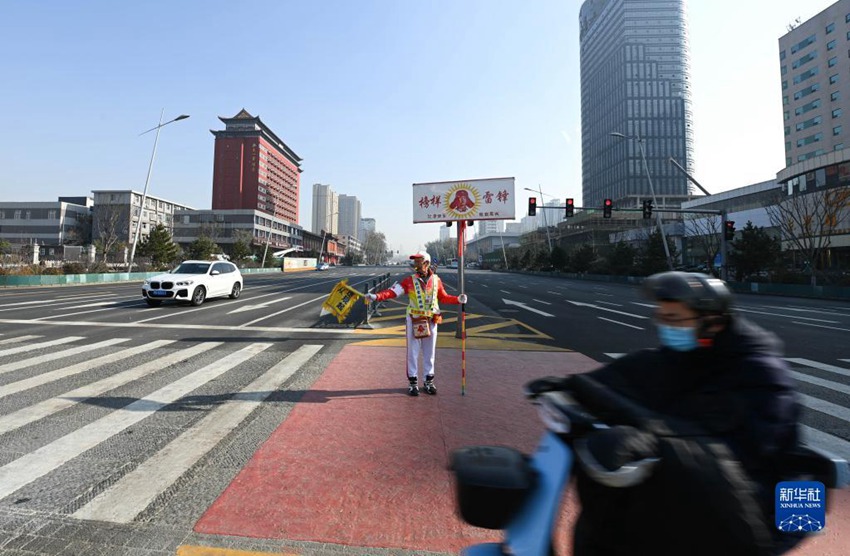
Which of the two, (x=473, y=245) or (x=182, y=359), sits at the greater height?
(x=473, y=245)

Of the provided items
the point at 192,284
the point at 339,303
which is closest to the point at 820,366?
the point at 339,303

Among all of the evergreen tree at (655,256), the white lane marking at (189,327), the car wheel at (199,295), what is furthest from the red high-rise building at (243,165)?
the white lane marking at (189,327)

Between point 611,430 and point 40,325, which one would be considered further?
point 40,325

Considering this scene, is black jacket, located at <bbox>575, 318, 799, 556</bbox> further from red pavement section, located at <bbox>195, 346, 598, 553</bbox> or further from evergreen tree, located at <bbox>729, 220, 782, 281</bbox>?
evergreen tree, located at <bbox>729, 220, 782, 281</bbox>

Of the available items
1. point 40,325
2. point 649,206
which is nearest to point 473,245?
point 649,206

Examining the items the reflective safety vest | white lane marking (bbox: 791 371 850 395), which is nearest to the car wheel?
the reflective safety vest

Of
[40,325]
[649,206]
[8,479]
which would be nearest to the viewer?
[8,479]

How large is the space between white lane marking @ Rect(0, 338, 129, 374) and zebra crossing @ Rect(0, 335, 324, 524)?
0.02 m

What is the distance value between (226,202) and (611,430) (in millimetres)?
128255

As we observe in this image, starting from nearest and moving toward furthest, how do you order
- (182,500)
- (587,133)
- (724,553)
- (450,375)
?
(724,553) → (182,500) → (450,375) → (587,133)

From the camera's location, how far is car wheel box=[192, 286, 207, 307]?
1450cm

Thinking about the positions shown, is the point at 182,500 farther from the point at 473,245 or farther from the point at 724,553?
the point at 473,245

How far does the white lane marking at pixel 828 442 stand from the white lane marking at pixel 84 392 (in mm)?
7716

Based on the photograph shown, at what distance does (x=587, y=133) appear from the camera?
126 meters
